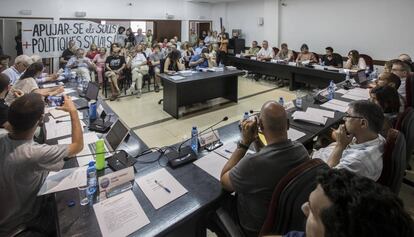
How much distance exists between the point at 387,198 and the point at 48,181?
5.52ft

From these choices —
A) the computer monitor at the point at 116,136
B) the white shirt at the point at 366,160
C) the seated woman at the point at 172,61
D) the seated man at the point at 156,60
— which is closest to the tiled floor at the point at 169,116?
the seated man at the point at 156,60

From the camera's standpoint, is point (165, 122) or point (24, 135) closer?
point (24, 135)

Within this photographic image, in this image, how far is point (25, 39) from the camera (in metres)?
6.06

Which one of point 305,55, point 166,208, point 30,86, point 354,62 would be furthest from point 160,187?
point 305,55

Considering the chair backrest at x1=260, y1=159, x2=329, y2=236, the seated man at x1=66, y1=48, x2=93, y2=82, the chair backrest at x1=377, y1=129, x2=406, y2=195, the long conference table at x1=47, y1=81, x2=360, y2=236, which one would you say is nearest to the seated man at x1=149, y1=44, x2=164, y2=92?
the seated man at x1=66, y1=48, x2=93, y2=82

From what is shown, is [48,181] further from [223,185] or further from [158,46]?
[158,46]

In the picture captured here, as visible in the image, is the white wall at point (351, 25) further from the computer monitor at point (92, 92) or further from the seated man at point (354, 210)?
the seated man at point (354, 210)

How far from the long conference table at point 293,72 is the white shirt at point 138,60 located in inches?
116

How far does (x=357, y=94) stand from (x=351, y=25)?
14.3ft

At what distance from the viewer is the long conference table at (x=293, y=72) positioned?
524 cm

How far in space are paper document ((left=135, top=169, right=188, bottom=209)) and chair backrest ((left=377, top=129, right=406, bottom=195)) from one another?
1.17m

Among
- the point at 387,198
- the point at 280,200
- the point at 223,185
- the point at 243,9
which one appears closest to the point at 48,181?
the point at 223,185

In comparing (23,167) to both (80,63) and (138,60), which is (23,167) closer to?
(80,63)

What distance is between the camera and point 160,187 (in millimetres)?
1460
